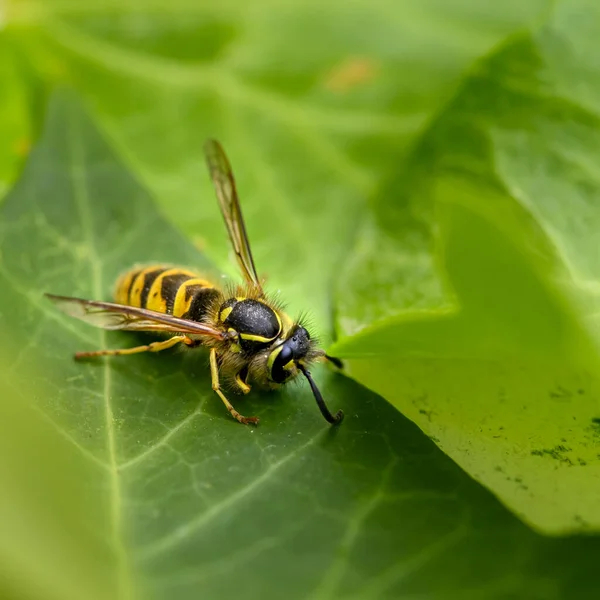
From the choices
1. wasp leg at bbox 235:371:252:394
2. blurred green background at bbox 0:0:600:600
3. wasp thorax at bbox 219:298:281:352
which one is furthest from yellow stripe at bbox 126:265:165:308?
wasp leg at bbox 235:371:252:394

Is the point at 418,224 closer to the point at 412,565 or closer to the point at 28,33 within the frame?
the point at 412,565

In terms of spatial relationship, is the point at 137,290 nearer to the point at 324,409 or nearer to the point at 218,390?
the point at 218,390

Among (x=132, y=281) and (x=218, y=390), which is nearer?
(x=218, y=390)

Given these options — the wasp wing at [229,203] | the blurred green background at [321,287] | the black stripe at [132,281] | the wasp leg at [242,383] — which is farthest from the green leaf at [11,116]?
the wasp leg at [242,383]

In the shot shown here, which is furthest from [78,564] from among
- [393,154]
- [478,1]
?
[478,1]

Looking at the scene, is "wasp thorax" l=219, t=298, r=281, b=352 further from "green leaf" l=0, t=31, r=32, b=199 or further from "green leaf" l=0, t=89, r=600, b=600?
"green leaf" l=0, t=31, r=32, b=199

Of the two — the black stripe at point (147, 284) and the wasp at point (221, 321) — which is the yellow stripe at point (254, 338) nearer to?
the wasp at point (221, 321)

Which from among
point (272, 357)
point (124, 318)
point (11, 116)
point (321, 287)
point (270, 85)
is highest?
point (11, 116)

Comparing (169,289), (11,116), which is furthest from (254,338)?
Result: (11,116)
